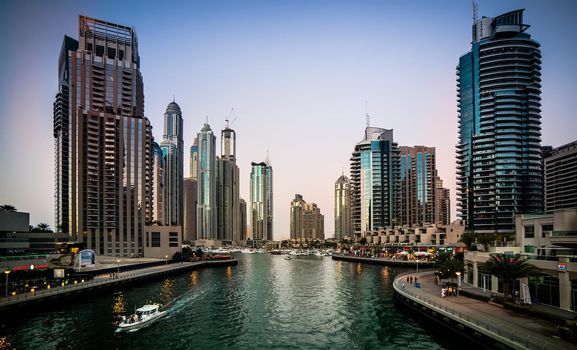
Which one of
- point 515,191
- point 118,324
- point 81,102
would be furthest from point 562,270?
point 81,102

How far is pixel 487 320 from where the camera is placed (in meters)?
45.3

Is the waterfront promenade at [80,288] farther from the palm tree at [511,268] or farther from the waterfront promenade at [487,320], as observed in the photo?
the palm tree at [511,268]

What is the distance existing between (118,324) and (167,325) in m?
7.42

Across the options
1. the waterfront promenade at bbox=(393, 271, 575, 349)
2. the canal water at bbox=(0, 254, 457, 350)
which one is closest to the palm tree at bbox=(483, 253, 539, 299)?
the waterfront promenade at bbox=(393, 271, 575, 349)

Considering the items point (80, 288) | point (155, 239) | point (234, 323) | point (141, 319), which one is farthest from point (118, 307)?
point (155, 239)

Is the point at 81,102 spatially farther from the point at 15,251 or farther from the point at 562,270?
the point at 562,270

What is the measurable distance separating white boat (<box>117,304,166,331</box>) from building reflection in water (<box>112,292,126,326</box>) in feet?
11.0

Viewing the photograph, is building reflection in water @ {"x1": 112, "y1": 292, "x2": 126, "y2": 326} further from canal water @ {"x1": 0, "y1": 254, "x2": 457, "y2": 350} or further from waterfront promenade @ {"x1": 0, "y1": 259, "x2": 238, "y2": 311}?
waterfront promenade @ {"x1": 0, "y1": 259, "x2": 238, "y2": 311}

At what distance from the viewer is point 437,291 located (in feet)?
229

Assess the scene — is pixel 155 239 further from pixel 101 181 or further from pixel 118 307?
pixel 118 307

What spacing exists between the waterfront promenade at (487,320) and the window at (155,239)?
13769 centimetres

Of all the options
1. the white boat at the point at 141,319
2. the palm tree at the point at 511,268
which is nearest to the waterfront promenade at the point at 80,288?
the white boat at the point at 141,319

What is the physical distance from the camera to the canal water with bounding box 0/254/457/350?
164 feet

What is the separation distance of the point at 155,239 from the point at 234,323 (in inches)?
5179
